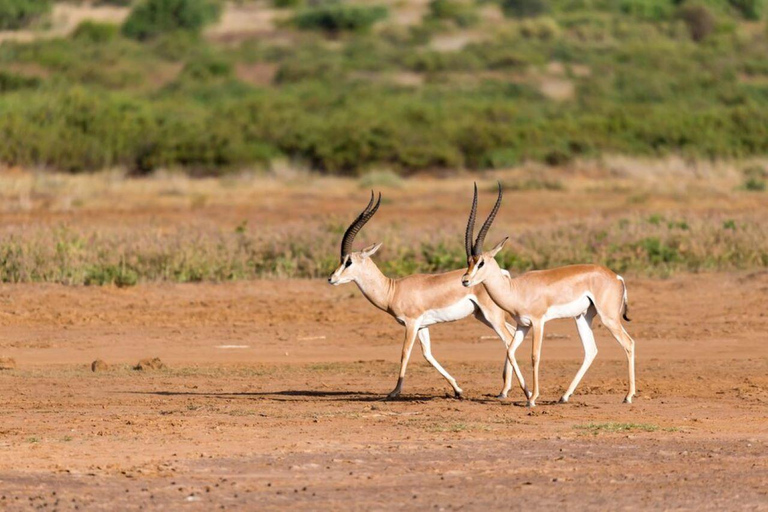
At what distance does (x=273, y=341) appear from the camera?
16.0 meters

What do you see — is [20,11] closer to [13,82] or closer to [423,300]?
[13,82]

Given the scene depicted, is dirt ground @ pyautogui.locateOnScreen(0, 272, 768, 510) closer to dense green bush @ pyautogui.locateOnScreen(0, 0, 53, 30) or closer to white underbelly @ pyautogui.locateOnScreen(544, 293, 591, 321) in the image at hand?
white underbelly @ pyautogui.locateOnScreen(544, 293, 591, 321)

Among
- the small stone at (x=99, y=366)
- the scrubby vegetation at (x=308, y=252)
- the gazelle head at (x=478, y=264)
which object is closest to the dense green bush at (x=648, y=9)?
the scrubby vegetation at (x=308, y=252)

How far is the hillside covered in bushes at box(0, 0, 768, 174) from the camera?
41.2 metres

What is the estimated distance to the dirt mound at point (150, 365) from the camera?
46.2ft

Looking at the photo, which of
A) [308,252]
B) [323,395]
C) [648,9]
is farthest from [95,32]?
[323,395]

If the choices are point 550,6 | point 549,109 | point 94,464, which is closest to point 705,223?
point 94,464

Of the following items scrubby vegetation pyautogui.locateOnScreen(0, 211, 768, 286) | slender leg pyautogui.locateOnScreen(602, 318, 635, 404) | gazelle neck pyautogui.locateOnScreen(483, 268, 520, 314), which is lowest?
scrubby vegetation pyautogui.locateOnScreen(0, 211, 768, 286)

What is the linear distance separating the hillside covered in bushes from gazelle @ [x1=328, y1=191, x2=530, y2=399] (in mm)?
26819

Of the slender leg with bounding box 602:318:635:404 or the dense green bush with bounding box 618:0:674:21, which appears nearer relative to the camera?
the slender leg with bounding box 602:318:635:404

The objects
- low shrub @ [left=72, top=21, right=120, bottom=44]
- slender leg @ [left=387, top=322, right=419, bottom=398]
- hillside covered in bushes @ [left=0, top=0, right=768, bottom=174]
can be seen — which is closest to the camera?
slender leg @ [left=387, top=322, right=419, bottom=398]

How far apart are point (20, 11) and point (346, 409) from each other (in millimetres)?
57015

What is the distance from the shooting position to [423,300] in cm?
1191

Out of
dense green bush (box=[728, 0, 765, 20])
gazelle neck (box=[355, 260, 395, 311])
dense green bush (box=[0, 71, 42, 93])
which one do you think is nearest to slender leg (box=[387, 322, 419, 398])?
gazelle neck (box=[355, 260, 395, 311])
